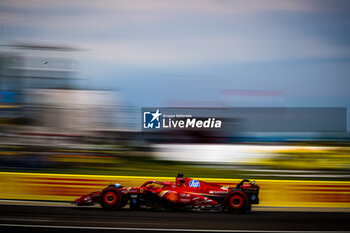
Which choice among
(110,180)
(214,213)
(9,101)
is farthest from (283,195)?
(9,101)

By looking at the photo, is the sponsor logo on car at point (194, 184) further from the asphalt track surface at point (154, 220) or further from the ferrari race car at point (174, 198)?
the asphalt track surface at point (154, 220)

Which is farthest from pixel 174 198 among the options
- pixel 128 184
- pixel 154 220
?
pixel 128 184

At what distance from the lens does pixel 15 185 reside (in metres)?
8.63

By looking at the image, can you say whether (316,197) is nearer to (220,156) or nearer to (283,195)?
(283,195)

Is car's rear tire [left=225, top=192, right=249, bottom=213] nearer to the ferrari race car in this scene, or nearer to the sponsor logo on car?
the ferrari race car

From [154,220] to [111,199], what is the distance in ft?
4.41

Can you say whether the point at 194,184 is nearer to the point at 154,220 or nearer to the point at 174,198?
the point at 174,198

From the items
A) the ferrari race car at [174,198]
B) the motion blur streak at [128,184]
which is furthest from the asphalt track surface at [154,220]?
the motion blur streak at [128,184]

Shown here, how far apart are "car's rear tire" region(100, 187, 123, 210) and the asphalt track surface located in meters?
0.15

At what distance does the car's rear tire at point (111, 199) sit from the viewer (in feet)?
24.0

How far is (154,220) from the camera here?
251 inches

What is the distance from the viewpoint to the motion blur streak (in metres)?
8.48

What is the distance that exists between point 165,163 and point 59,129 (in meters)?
4.60

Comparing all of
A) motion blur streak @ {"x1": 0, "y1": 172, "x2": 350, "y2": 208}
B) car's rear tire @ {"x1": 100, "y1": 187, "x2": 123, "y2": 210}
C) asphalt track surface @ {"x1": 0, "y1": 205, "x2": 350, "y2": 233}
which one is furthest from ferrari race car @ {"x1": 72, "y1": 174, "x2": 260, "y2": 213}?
motion blur streak @ {"x1": 0, "y1": 172, "x2": 350, "y2": 208}
